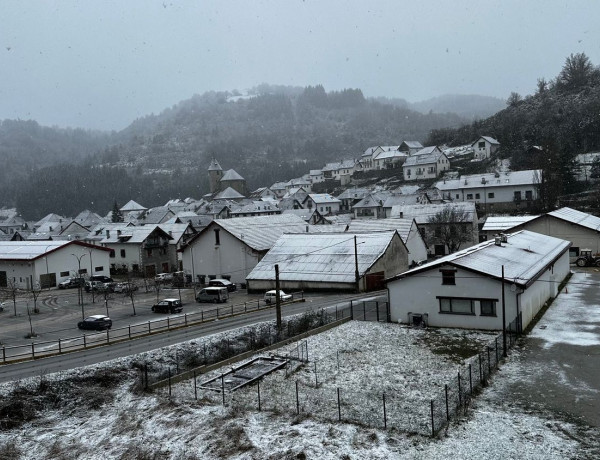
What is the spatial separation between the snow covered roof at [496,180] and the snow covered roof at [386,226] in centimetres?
3277

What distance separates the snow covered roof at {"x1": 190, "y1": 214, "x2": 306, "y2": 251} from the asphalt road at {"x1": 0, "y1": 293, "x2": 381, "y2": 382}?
51.8ft

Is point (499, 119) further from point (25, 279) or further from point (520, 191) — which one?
point (25, 279)

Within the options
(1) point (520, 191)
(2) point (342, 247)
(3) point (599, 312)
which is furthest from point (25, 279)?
(1) point (520, 191)

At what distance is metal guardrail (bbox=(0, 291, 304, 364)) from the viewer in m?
23.9

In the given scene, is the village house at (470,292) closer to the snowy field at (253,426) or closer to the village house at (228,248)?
the snowy field at (253,426)

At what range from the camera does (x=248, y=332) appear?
26.8m

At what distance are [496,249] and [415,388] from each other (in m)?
17.9

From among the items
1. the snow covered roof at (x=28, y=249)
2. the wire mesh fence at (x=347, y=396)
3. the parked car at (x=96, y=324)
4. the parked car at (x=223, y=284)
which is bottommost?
the parked car at (x=223, y=284)

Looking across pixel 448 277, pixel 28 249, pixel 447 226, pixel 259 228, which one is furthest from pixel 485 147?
pixel 28 249

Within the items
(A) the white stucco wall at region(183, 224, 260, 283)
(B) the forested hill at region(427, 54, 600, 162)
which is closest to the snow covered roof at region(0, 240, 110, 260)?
(A) the white stucco wall at region(183, 224, 260, 283)

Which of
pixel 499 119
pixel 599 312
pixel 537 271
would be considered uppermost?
pixel 499 119

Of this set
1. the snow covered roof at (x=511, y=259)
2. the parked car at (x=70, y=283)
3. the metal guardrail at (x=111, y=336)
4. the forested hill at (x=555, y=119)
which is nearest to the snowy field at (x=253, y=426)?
the metal guardrail at (x=111, y=336)

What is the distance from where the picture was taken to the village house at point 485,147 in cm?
10519

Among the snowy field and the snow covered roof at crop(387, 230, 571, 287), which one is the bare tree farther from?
the snowy field
